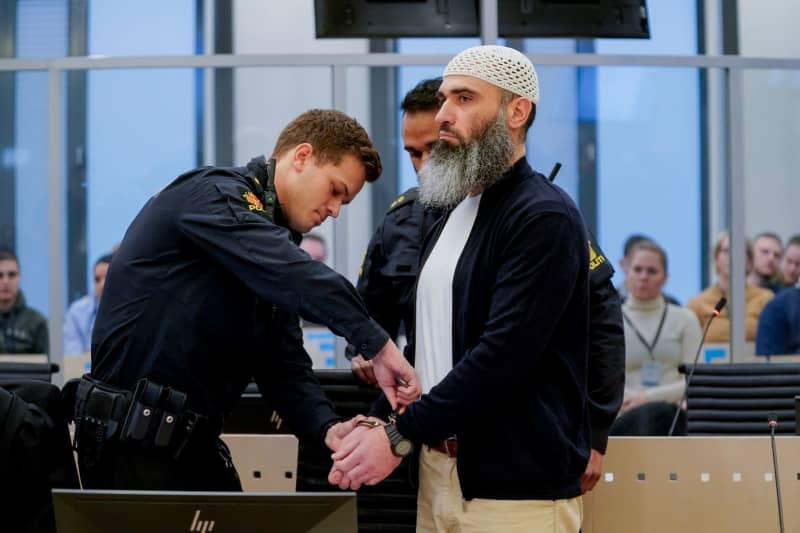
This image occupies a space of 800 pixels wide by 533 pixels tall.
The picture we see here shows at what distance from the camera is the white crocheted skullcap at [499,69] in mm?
2396

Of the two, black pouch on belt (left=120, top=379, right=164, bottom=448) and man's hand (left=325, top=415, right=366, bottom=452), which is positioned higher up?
black pouch on belt (left=120, top=379, right=164, bottom=448)

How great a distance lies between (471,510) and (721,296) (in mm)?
4539

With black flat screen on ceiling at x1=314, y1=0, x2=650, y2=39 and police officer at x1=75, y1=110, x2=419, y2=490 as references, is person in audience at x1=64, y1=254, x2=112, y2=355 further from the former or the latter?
police officer at x1=75, y1=110, x2=419, y2=490

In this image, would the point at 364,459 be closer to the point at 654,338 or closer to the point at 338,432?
the point at 338,432

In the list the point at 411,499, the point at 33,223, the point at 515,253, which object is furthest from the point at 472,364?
the point at 33,223

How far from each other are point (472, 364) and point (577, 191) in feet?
15.1

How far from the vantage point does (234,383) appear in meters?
2.50

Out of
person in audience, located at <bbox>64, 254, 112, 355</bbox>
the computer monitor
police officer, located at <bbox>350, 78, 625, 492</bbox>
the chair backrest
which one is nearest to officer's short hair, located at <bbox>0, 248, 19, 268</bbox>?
person in audience, located at <bbox>64, 254, 112, 355</bbox>

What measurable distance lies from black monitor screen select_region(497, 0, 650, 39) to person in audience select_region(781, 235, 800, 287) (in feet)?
5.04

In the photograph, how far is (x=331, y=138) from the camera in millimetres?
Result: 2562

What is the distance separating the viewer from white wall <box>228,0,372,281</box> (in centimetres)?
644

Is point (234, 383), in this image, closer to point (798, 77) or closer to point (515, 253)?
point (515, 253)

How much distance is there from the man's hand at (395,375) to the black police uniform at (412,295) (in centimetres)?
25

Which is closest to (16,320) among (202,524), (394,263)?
(394,263)
